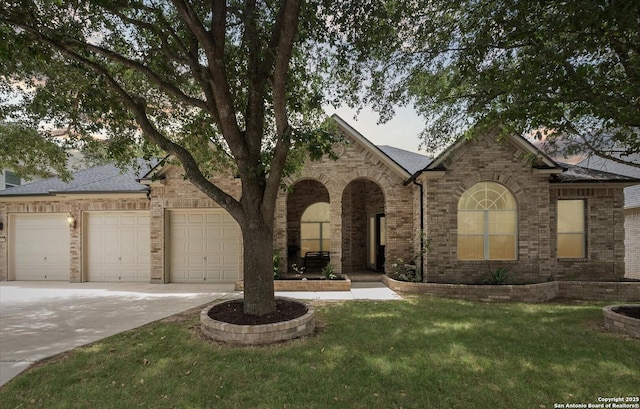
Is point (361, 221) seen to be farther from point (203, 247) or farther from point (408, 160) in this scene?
point (203, 247)

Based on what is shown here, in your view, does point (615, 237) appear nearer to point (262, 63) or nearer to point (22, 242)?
point (262, 63)

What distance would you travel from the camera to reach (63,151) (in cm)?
992

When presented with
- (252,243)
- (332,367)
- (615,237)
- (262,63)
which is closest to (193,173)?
(252,243)

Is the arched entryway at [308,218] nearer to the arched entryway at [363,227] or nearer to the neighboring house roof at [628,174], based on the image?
the arched entryway at [363,227]

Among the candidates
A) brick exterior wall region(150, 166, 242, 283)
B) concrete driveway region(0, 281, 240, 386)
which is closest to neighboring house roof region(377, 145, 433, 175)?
brick exterior wall region(150, 166, 242, 283)

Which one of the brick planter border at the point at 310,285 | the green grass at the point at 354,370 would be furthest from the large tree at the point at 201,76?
the brick planter border at the point at 310,285

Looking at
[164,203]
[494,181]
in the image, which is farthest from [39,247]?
[494,181]

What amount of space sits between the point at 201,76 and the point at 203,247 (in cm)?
763

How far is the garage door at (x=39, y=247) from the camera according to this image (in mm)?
12844

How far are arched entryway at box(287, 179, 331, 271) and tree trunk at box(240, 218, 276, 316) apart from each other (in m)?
7.82

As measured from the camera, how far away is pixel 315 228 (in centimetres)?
1430

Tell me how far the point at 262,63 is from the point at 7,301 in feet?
34.8

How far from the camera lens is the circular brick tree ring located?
559 cm

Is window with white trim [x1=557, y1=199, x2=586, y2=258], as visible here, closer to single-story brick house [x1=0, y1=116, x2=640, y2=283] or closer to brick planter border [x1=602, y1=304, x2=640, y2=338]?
single-story brick house [x1=0, y1=116, x2=640, y2=283]
